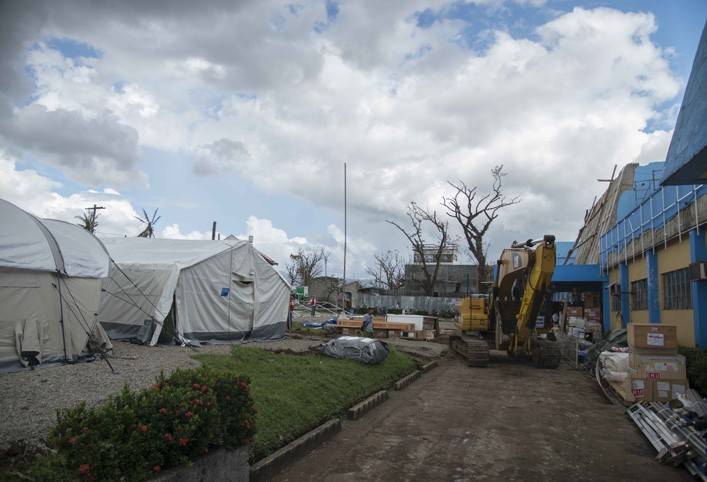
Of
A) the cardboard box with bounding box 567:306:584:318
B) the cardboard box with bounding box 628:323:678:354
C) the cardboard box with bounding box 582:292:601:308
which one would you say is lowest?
the cardboard box with bounding box 628:323:678:354

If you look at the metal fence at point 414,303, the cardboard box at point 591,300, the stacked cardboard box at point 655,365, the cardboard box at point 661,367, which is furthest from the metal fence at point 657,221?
the metal fence at point 414,303

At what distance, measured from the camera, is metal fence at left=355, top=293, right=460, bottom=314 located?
150 ft

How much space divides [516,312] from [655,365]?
6.67 metres

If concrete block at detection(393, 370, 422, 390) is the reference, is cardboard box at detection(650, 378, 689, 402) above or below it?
above

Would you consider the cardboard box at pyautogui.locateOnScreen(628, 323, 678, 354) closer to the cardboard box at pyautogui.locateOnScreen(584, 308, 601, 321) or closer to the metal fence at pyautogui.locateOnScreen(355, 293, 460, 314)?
the cardboard box at pyautogui.locateOnScreen(584, 308, 601, 321)

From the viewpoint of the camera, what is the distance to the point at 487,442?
7.85 meters

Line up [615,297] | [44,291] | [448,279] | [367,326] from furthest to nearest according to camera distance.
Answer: [448,279], [367,326], [615,297], [44,291]

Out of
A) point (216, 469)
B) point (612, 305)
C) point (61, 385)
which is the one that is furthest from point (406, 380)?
point (612, 305)

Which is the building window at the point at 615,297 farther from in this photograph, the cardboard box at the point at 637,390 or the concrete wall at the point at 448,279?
the concrete wall at the point at 448,279

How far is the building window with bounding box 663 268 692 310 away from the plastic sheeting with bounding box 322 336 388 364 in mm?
8083

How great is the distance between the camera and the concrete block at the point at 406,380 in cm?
1236

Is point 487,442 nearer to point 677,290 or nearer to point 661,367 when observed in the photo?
point 661,367

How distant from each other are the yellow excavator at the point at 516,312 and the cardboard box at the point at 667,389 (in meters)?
4.45

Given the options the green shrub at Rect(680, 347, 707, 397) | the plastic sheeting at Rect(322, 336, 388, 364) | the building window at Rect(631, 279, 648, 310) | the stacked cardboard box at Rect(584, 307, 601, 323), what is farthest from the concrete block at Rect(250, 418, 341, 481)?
the stacked cardboard box at Rect(584, 307, 601, 323)
